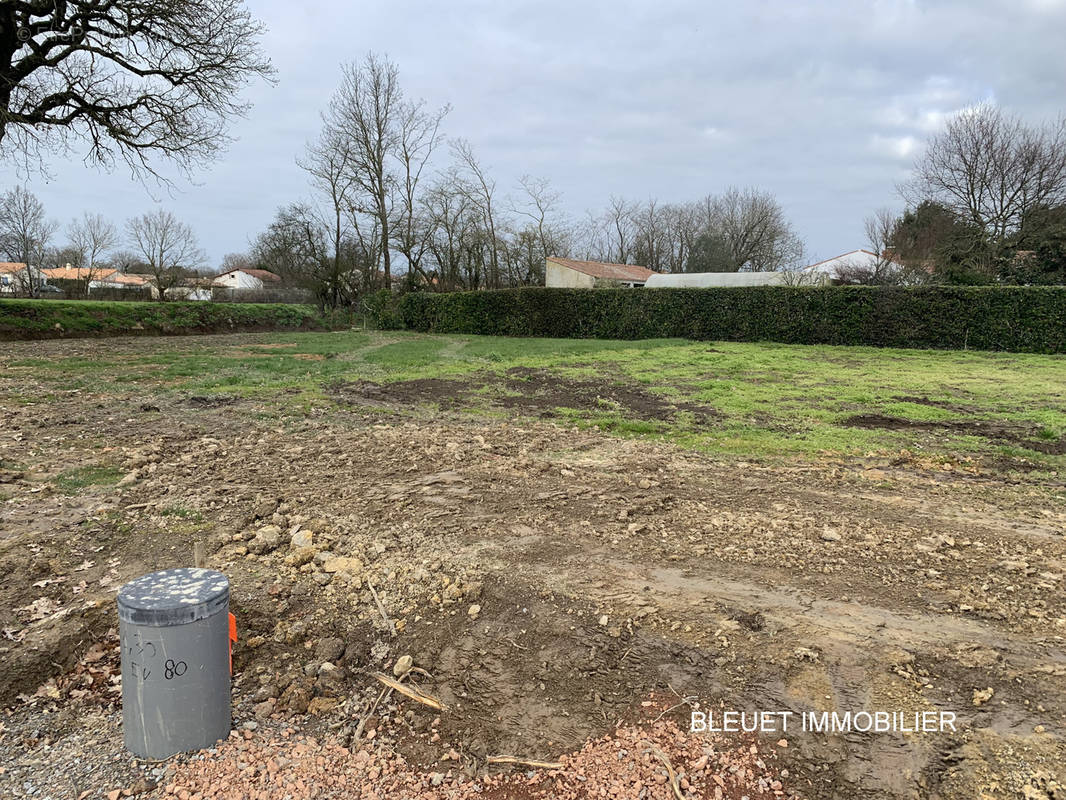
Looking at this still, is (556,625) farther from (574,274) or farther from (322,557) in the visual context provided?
(574,274)

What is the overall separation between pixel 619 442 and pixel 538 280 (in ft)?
105

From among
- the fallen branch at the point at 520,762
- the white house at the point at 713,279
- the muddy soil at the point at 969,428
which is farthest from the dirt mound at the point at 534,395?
the white house at the point at 713,279

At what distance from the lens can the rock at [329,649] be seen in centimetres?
266

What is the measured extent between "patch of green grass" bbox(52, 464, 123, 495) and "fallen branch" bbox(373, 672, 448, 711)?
351cm

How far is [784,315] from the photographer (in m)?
21.5

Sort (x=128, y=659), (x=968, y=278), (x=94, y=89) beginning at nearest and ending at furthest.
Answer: (x=128, y=659) < (x=94, y=89) < (x=968, y=278)

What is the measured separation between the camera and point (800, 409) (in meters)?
8.49

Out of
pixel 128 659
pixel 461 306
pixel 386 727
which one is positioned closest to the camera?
pixel 128 659

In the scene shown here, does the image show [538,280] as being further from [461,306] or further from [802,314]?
[802,314]

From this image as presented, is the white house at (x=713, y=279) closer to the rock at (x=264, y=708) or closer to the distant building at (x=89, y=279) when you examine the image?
the distant building at (x=89, y=279)

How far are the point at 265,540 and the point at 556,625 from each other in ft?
6.49

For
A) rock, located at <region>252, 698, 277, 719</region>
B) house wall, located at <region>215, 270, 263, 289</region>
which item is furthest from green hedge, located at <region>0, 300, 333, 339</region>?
house wall, located at <region>215, 270, 263, 289</region>

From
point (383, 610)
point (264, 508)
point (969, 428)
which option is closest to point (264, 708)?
point (383, 610)

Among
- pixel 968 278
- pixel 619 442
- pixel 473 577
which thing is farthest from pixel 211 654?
pixel 968 278
